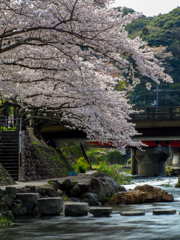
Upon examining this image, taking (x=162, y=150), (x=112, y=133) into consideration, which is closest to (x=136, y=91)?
(x=162, y=150)

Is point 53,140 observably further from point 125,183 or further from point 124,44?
point 124,44

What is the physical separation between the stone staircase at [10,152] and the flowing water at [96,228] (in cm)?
1159

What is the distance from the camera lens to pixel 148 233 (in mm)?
12469

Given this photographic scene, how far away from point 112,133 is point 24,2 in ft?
38.6

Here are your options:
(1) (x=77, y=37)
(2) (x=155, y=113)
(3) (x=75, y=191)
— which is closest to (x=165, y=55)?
(2) (x=155, y=113)

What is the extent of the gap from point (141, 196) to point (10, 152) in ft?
38.0

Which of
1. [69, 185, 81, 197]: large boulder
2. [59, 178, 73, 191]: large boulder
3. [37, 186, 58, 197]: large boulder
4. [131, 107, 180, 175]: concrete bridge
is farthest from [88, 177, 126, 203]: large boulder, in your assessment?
[131, 107, 180, 175]: concrete bridge

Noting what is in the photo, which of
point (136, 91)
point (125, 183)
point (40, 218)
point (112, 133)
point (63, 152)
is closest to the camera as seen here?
point (40, 218)

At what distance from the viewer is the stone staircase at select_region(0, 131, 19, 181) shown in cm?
2697

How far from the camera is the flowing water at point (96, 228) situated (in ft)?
39.7

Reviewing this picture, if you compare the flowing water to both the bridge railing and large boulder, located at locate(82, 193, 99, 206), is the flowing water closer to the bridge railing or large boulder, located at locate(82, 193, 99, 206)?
large boulder, located at locate(82, 193, 99, 206)

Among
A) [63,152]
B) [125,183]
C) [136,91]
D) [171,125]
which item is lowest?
[125,183]

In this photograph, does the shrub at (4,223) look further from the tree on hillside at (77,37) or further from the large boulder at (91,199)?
the large boulder at (91,199)

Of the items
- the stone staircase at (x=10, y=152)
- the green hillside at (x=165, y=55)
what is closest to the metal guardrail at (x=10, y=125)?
the stone staircase at (x=10, y=152)
